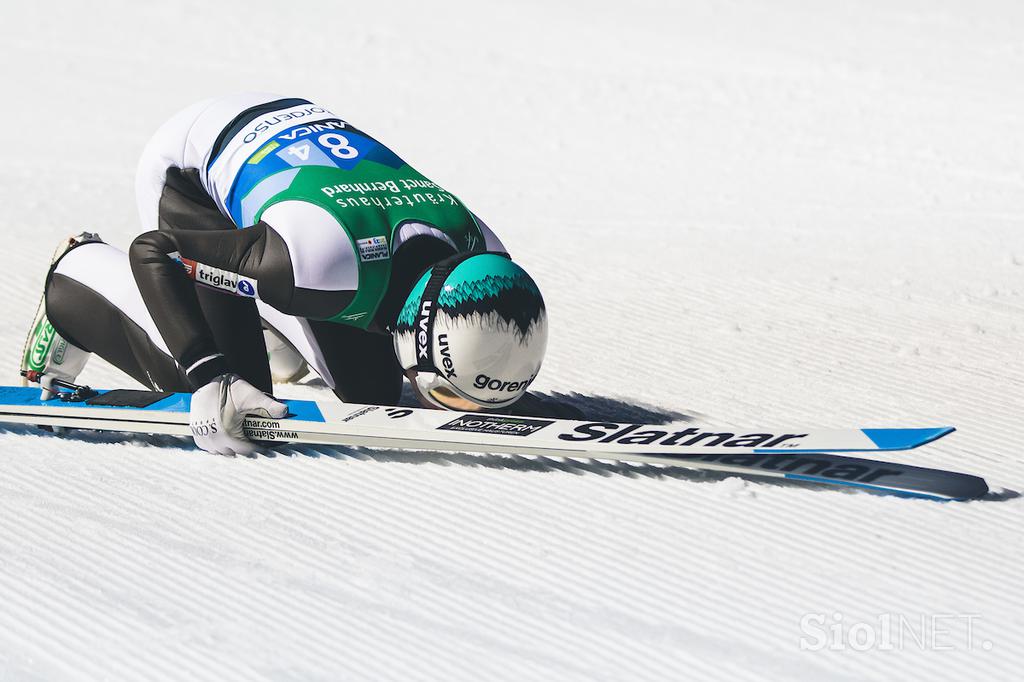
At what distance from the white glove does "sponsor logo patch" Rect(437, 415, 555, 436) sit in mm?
544

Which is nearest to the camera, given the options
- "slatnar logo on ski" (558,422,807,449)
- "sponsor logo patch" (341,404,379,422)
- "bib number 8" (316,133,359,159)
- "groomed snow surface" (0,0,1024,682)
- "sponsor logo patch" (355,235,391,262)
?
"groomed snow surface" (0,0,1024,682)

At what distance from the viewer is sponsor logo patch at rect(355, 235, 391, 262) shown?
13.9 ft

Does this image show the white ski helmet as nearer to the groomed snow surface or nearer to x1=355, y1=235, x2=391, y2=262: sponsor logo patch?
x1=355, y1=235, x2=391, y2=262: sponsor logo patch

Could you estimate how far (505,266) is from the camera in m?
4.26

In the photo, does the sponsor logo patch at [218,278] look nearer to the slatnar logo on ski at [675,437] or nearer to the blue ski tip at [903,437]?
the slatnar logo on ski at [675,437]

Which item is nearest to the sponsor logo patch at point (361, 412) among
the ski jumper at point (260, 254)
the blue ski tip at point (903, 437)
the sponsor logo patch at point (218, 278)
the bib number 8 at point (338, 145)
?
the ski jumper at point (260, 254)

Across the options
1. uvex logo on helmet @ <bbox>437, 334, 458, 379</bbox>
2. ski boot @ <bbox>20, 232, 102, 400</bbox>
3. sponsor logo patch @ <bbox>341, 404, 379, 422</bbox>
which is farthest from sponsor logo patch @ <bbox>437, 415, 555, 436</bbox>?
ski boot @ <bbox>20, 232, 102, 400</bbox>

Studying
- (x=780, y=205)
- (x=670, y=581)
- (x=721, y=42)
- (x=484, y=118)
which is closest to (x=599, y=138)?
(x=484, y=118)

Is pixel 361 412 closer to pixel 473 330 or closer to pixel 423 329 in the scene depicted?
pixel 423 329

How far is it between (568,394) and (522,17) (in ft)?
34.8

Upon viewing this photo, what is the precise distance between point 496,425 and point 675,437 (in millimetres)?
558

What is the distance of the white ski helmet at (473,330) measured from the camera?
164 inches

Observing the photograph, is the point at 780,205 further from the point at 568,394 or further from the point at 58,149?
the point at 58,149

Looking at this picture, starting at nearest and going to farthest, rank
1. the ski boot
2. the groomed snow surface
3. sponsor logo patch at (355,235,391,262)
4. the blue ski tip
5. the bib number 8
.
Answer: the groomed snow surface, the blue ski tip, sponsor logo patch at (355,235,391,262), the bib number 8, the ski boot
